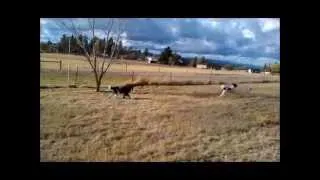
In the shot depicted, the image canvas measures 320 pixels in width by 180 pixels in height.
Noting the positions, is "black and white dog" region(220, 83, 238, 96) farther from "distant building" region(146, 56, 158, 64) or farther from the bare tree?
the bare tree

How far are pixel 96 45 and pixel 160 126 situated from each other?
801 millimetres

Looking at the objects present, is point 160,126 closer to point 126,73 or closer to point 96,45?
point 126,73

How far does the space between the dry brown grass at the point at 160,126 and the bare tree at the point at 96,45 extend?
17 centimetres

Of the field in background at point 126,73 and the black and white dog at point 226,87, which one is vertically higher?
the field in background at point 126,73

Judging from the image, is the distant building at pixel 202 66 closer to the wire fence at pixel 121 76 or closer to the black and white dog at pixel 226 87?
the wire fence at pixel 121 76

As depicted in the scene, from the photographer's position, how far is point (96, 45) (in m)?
4.75

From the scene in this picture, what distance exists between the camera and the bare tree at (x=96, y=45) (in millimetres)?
4703

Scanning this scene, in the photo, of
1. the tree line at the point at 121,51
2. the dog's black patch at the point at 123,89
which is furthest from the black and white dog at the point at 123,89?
the tree line at the point at 121,51

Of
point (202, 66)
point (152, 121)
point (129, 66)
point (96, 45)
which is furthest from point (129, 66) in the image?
point (202, 66)

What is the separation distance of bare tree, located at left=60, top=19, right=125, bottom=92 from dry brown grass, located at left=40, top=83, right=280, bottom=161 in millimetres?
172
